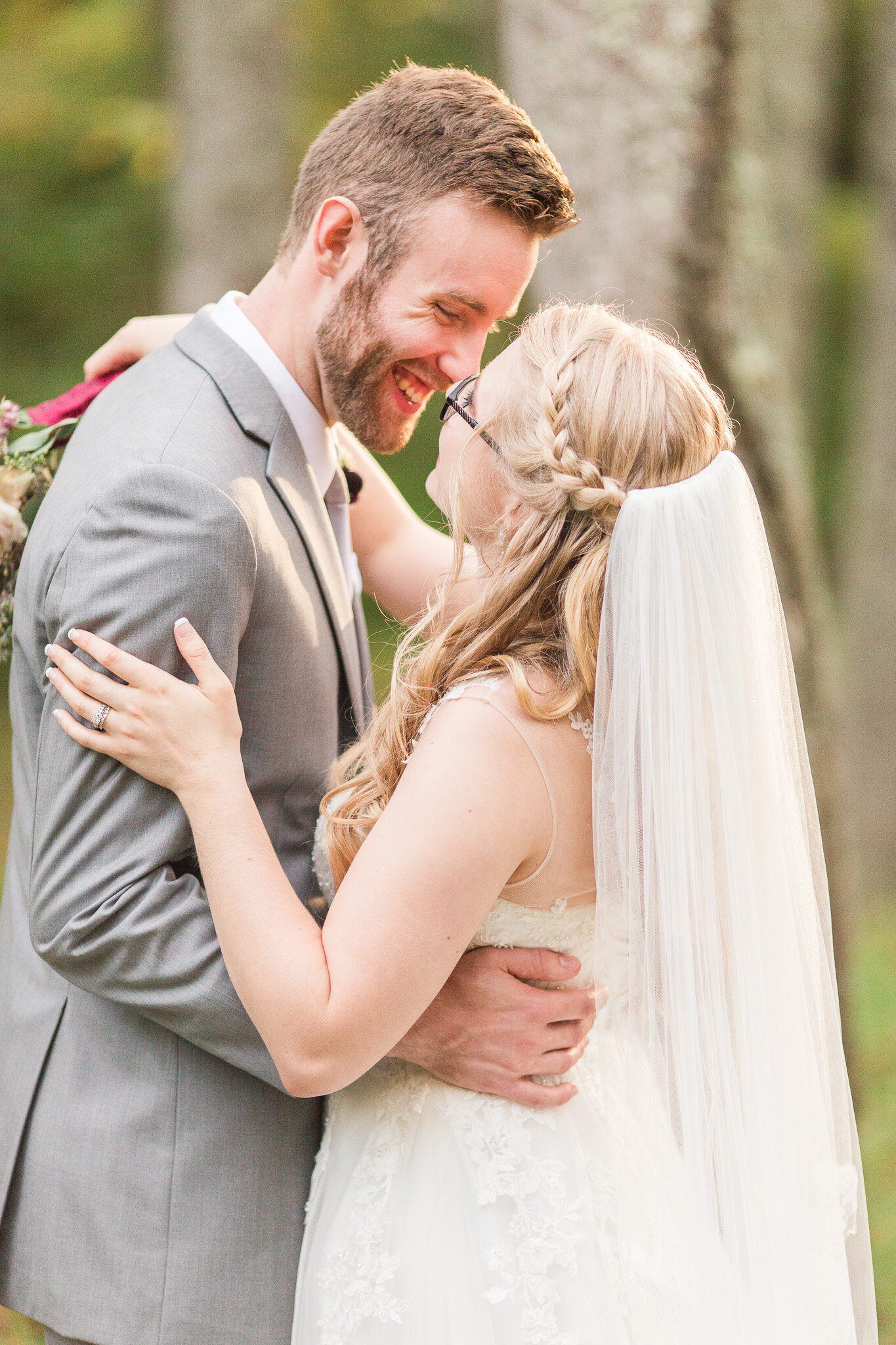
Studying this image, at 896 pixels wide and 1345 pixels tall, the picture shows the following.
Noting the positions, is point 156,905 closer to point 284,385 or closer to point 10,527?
point 10,527

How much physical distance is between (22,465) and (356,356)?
688 mm

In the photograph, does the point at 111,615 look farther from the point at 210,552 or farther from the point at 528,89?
the point at 528,89

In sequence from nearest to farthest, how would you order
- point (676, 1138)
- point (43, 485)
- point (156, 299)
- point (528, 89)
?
point (676, 1138)
point (43, 485)
point (528, 89)
point (156, 299)

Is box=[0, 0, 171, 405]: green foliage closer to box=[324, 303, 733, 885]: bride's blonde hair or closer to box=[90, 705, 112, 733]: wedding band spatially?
box=[324, 303, 733, 885]: bride's blonde hair

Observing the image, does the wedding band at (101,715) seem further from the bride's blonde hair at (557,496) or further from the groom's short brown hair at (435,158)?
the groom's short brown hair at (435,158)

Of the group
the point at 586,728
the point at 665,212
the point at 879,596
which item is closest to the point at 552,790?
the point at 586,728

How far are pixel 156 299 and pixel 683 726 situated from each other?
10129 mm

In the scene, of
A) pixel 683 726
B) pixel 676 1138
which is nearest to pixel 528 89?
pixel 683 726

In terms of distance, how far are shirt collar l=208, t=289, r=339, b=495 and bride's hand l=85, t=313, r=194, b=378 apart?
26 centimetres

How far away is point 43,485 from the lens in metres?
2.41

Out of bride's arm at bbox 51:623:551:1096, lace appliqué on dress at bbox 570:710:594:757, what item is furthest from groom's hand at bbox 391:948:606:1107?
lace appliqué on dress at bbox 570:710:594:757

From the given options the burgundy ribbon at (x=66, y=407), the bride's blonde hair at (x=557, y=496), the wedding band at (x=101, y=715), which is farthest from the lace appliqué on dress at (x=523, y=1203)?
the burgundy ribbon at (x=66, y=407)

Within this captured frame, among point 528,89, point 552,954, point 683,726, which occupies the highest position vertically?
point 528,89

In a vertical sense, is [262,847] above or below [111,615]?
below
